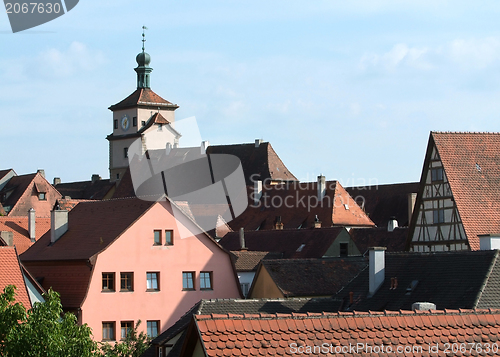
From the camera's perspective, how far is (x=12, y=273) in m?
32.1

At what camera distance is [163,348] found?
25.4 metres

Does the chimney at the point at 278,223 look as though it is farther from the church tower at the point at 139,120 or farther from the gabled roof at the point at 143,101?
the gabled roof at the point at 143,101

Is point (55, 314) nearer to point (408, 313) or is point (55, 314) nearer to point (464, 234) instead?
point (408, 313)

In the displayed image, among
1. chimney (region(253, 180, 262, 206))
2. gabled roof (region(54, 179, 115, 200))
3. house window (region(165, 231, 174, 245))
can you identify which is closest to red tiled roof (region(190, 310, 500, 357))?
house window (region(165, 231, 174, 245))

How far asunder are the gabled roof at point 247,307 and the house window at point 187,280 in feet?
40.8

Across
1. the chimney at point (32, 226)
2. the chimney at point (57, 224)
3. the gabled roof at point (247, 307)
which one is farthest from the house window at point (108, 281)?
the chimney at point (32, 226)

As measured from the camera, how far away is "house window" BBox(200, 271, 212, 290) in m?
41.0

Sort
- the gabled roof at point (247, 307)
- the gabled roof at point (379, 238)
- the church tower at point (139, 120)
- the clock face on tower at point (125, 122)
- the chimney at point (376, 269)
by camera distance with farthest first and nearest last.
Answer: the clock face on tower at point (125, 122) → the church tower at point (139, 120) → the gabled roof at point (379, 238) → the chimney at point (376, 269) → the gabled roof at point (247, 307)

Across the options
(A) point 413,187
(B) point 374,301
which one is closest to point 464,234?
(B) point 374,301

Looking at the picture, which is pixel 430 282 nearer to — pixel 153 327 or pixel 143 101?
pixel 153 327

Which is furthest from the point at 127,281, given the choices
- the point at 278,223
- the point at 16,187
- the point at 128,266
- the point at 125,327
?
the point at 16,187

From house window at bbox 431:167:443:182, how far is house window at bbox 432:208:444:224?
1408mm

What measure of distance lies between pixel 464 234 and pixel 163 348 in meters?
17.7

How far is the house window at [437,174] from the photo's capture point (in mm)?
40981
